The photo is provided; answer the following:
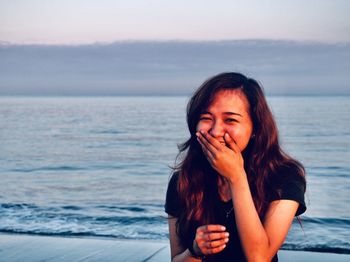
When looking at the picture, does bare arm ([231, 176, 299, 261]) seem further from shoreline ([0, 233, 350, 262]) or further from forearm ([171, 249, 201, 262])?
shoreline ([0, 233, 350, 262])

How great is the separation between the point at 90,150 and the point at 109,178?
669cm

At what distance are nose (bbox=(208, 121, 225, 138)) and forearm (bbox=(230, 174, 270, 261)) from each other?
22 cm

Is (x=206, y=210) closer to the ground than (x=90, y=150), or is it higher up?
higher up

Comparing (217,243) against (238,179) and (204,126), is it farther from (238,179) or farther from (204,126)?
(204,126)

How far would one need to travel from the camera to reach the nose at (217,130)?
2604 mm

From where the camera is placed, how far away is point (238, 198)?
2.50 m

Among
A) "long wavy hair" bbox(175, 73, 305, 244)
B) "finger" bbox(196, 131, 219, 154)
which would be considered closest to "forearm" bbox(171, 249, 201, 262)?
"long wavy hair" bbox(175, 73, 305, 244)

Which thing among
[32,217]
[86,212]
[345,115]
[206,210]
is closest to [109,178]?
[86,212]

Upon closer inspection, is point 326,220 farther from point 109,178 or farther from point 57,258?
point 109,178

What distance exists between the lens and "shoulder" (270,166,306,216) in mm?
2650

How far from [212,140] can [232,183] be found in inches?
7.9

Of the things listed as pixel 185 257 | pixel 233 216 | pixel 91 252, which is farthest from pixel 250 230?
pixel 91 252

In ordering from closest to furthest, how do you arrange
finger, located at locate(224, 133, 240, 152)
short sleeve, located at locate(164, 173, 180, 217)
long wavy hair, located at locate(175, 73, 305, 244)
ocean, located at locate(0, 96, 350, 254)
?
finger, located at locate(224, 133, 240, 152) → long wavy hair, located at locate(175, 73, 305, 244) → short sleeve, located at locate(164, 173, 180, 217) → ocean, located at locate(0, 96, 350, 254)

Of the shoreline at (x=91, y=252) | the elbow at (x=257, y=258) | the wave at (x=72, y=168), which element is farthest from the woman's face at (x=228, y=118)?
the wave at (x=72, y=168)
